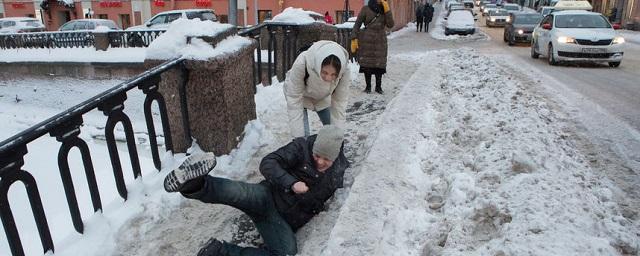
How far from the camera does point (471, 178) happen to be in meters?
3.40

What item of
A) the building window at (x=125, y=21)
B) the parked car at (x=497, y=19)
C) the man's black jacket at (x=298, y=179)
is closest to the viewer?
the man's black jacket at (x=298, y=179)

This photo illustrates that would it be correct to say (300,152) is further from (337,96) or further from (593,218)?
(593,218)

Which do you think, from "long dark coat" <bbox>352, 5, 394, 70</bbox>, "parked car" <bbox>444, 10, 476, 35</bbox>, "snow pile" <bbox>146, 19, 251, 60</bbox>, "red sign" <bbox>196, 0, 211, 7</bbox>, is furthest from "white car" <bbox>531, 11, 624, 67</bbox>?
"red sign" <bbox>196, 0, 211, 7</bbox>

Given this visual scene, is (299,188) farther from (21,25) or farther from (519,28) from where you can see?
(21,25)

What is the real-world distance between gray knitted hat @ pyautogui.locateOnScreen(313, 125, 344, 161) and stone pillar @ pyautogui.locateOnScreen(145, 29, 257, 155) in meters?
1.50

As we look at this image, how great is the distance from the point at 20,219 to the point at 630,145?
7994 mm

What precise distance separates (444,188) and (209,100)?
7.14ft

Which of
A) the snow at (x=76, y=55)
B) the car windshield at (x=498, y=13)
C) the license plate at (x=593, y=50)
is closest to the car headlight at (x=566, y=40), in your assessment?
the license plate at (x=593, y=50)

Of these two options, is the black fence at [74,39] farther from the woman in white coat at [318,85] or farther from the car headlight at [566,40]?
the woman in white coat at [318,85]

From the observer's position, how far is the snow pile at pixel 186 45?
4137 millimetres

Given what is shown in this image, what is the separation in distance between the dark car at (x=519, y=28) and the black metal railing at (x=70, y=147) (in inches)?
699

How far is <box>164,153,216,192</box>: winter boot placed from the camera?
275 cm

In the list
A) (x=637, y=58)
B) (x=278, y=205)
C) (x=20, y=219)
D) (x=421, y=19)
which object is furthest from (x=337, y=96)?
(x=421, y=19)

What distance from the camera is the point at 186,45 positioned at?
4.24 metres
